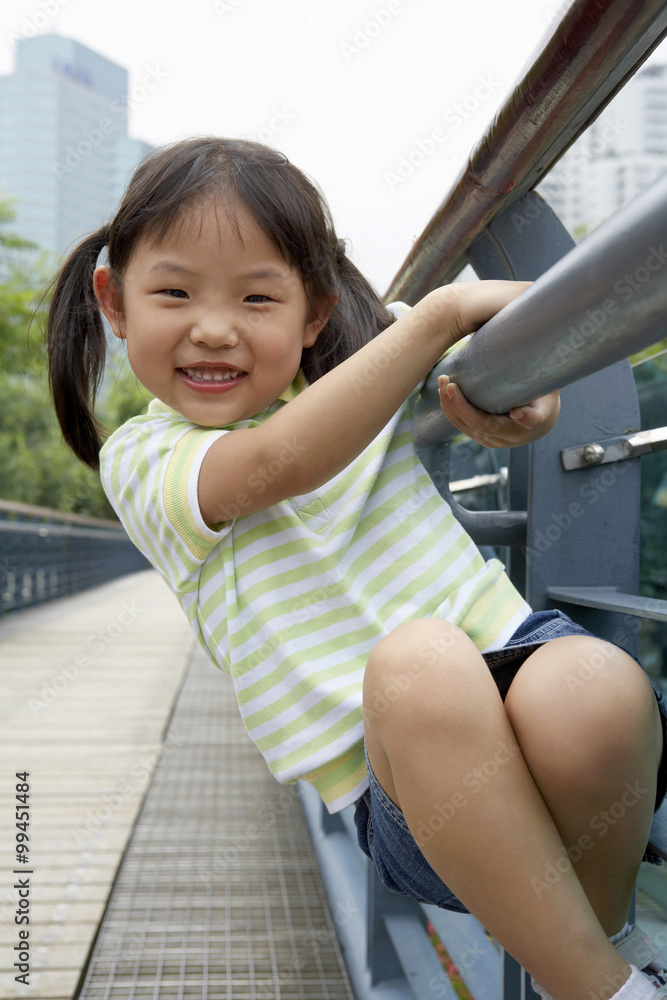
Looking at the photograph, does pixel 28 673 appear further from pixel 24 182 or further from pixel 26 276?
pixel 24 182

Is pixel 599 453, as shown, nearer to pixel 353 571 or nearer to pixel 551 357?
pixel 353 571

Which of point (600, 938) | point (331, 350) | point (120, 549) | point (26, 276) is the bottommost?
point (120, 549)

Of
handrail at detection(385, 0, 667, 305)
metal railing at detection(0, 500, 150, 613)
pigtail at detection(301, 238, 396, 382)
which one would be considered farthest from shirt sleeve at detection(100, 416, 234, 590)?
metal railing at detection(0, 500, 150, 613)

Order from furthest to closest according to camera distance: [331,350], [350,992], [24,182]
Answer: [24,182] < [350,992] < [331,350]

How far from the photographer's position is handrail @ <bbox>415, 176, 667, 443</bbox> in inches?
15.7

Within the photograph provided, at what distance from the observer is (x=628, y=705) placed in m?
0.62

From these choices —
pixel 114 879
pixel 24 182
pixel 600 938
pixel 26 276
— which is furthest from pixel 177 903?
pixel 24 182

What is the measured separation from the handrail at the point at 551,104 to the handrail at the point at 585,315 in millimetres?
173

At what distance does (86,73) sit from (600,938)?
144 ft

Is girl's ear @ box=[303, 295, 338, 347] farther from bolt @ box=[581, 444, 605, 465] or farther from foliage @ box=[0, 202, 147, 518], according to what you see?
foliage @ box=[0, 202, 147, 518]

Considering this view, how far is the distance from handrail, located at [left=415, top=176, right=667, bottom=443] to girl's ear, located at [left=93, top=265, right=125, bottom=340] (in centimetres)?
52

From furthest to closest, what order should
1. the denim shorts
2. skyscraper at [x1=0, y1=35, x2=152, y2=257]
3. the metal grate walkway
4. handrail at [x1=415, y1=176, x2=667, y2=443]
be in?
skyscraper at [x1=0, y1=35, x2=152, y2=257] → the metal grate walkway → the denim shorts → handrail at [x1=415, y1=176, x2=667, y2=443]

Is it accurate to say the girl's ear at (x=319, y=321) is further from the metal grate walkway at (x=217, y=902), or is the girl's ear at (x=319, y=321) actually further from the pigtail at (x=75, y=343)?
the metal grate walkway at (x=217, y=902)

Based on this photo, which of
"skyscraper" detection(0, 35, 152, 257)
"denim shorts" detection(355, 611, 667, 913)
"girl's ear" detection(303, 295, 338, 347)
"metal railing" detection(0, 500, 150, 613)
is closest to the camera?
"denim shorts" detection(355, 611, 667, 913)
